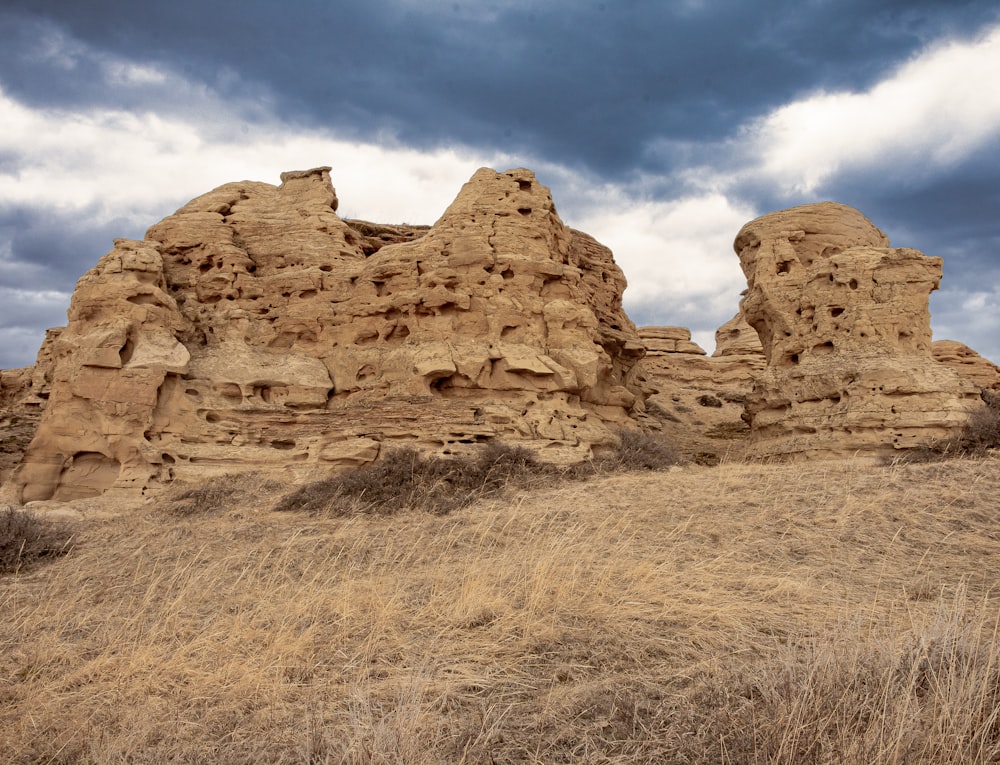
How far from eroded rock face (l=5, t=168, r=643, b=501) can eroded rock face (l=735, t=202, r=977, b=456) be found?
4768 mm

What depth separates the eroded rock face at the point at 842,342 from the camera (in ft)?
54.1

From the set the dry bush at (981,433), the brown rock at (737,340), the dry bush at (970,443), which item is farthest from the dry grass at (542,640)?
the brown rock at (737,340)

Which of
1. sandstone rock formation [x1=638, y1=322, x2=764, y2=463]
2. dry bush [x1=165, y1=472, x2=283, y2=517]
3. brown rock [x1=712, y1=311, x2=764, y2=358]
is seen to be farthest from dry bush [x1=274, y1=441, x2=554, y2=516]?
brown rock [x1=712, y1=311, x2=764, y2=358]

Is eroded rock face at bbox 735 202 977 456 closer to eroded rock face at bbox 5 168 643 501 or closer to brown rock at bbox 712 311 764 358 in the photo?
eroded rock face at bbox 5 168 643 501

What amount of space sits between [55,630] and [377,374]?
10.6 metres

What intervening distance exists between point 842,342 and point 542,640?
52.2 ft

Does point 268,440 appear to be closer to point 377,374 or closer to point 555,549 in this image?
point 377,374

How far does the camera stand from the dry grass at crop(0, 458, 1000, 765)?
3.69 metres

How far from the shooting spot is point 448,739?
12.7 ft

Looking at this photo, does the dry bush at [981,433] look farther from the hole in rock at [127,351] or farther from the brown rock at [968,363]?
the hole in rock at [127,351]

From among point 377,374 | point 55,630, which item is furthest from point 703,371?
point 55,630

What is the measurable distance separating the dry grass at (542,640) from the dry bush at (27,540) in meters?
0.54

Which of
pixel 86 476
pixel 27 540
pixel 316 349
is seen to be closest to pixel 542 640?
pixel 27 540

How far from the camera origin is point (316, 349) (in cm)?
1814
